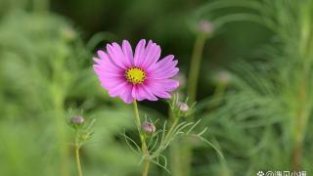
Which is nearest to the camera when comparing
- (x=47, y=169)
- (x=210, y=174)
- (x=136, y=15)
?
(x=47, y=169)

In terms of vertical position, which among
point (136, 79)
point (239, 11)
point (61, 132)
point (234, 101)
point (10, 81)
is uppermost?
point (239, 11)

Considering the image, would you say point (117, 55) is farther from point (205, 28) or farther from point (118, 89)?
point (205, 28)

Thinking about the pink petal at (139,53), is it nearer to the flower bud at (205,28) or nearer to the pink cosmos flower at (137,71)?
the pink cosmos flower at (137,71)

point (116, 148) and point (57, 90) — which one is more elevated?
point (116, 148)

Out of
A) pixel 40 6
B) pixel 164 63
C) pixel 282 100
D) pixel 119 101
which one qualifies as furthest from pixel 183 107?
pixel 40 6

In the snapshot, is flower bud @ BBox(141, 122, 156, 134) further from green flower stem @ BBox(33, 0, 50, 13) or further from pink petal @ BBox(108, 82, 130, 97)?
green flower stem @ BBox(33, 0, 50, 13)

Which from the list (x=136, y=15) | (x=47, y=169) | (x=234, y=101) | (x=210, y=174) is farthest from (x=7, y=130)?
(x=136, y=15)

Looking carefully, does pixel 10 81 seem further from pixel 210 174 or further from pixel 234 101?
pixel 234 101

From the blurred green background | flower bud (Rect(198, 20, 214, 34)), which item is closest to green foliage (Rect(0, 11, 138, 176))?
the blurred green background
